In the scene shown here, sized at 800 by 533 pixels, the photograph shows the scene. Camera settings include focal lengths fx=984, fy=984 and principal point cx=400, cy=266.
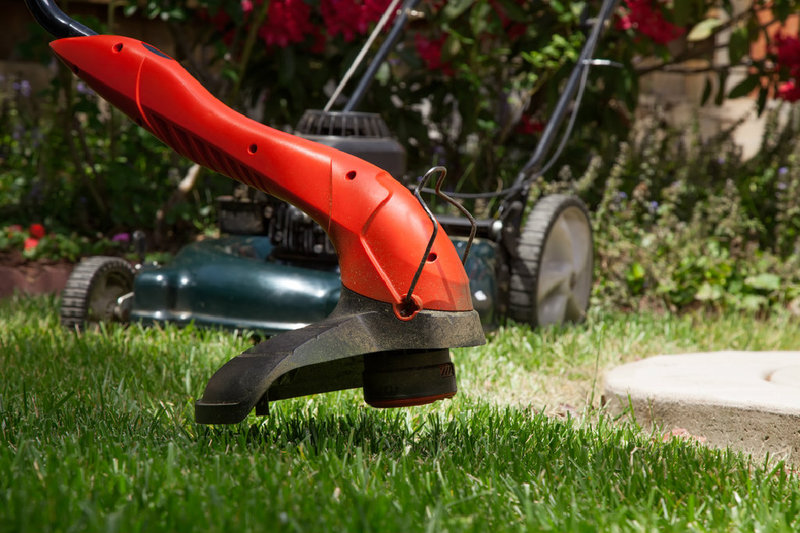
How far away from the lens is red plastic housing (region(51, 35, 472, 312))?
4.99 feet

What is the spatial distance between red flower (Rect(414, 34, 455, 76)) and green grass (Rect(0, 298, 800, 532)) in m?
2.09

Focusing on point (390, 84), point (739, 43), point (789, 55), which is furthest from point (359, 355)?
point (789, 55)

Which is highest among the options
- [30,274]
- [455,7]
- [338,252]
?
[455,7]

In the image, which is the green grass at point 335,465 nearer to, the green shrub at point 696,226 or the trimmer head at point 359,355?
the trimmer head at point 359,355

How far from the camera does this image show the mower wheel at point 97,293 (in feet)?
8.98

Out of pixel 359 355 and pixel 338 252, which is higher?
pixel 338 252

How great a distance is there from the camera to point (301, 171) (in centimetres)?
157

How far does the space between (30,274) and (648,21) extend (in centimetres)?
267

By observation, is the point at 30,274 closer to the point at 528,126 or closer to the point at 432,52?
the point at 432,52

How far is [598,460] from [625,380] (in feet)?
1.93

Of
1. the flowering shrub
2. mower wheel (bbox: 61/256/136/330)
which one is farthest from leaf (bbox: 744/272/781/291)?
mower wheel (bbox: 61/256/136/330)

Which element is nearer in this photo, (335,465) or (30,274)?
(335,465)

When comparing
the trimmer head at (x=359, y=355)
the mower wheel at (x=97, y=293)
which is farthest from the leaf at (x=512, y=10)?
the trimmer head at (x=359, y=355)

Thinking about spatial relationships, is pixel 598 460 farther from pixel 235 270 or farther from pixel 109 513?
pixel 235 270
